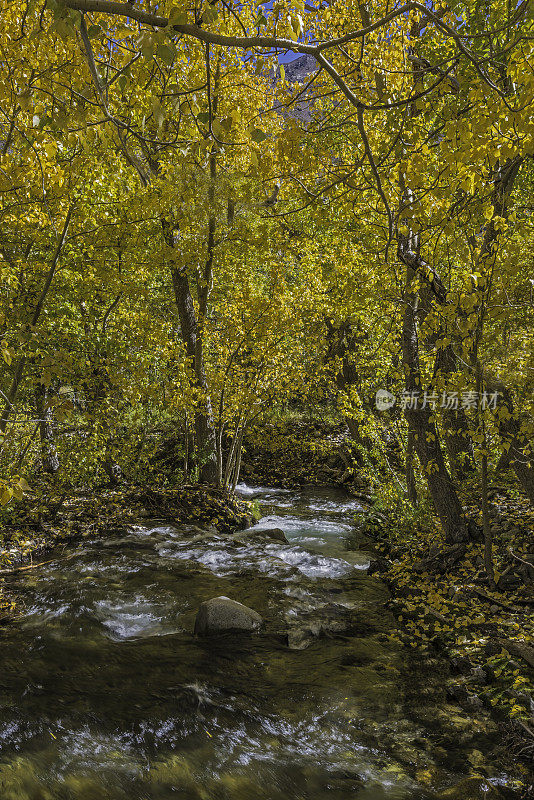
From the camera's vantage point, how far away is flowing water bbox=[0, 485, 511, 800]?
3.14m

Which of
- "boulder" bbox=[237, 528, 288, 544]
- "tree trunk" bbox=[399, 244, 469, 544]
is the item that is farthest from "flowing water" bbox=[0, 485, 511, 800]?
"boulder" bbox=[237, 528, 288, 544]

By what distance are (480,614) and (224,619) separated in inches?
102

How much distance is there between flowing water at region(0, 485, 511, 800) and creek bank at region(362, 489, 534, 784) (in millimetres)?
208

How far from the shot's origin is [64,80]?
438 centimetres

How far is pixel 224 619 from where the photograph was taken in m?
5.29

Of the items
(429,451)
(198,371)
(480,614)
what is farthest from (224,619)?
(198,371)

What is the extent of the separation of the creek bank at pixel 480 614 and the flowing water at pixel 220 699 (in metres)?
0.21

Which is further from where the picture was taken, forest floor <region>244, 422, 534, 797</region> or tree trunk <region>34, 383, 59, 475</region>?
tree trunk <region>34, 383, 59, 475</region>

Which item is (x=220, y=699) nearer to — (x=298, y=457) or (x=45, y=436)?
(x=45, y=436)

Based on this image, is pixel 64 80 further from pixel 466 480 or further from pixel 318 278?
pixel 466 480

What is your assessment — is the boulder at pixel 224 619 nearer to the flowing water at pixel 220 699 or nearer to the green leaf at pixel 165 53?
the flowing water at pixel 220 699

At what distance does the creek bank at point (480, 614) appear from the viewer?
3.70m

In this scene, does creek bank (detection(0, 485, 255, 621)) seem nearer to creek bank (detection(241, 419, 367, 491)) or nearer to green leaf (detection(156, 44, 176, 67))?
creek bank (detection(241, 419, 367, 491))

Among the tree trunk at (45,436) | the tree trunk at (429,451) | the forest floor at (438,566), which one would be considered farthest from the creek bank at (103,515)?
the tree trunk at (429,451)
